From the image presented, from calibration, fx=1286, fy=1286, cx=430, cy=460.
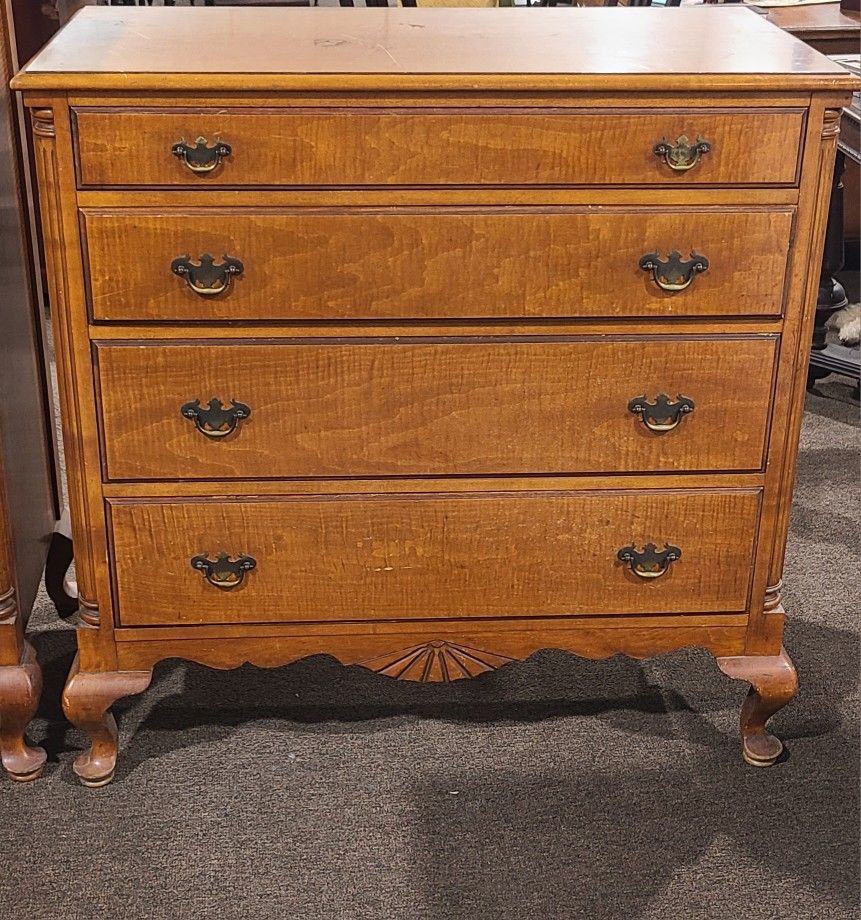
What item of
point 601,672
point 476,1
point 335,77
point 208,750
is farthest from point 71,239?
point 476,1

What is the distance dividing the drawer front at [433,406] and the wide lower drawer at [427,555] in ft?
0.19

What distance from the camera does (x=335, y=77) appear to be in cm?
158

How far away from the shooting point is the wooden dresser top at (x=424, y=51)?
1574mm

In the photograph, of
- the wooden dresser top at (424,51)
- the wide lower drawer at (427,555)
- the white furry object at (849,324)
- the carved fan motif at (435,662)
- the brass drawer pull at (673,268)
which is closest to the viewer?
the wooden dresser top at (424,51)

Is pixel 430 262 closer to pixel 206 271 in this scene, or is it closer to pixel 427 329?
pixel 427 329

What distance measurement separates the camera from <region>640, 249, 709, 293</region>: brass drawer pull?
1.70 m

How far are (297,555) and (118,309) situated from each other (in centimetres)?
43

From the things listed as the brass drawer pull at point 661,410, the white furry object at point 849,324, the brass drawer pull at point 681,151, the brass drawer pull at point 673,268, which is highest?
the brass drawer pull at point 681,151

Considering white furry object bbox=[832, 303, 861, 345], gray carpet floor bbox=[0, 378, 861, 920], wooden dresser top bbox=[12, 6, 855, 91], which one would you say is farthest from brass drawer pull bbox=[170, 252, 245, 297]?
white furry object bbox=[832, 303, 861, 345]

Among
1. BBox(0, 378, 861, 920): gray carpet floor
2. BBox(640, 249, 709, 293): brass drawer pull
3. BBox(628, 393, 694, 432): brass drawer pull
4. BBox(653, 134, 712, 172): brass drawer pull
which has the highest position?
BBox(653, 134, 712, 172): brass drawer pull

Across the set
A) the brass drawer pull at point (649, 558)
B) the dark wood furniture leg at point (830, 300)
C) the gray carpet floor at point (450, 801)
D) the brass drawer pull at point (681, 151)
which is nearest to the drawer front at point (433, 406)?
the brass drawer pull at point (649, 558)

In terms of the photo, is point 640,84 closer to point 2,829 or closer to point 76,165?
point 76,165

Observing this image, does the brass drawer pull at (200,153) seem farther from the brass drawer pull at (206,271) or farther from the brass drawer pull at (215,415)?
the brass drawer pull at (215,415)

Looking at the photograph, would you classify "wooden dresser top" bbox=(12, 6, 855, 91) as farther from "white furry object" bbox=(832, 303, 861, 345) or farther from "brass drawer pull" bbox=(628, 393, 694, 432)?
"white furry object" bbox=(832, 303, 861, 345)
